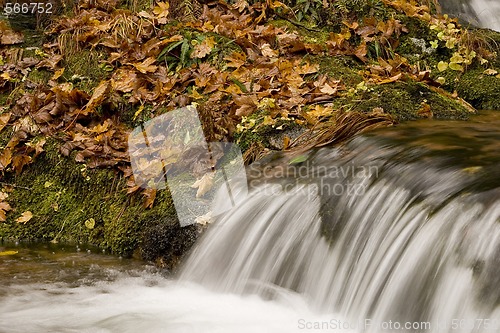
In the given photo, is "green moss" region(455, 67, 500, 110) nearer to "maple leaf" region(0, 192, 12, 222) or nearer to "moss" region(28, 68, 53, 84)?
"moss" region(28, 68, 53, 84)

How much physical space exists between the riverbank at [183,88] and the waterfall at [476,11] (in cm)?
157

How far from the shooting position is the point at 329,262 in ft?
13.1

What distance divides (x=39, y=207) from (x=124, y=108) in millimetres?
1086

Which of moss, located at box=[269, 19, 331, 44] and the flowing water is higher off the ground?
moss, located at box=[269, 19, 331, 44]

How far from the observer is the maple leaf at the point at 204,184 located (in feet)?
16.3

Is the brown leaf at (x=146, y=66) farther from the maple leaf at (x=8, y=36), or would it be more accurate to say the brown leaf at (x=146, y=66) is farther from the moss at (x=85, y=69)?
the maple leaf at (x=8, y=36)

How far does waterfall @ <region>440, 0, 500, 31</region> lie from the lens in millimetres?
8969

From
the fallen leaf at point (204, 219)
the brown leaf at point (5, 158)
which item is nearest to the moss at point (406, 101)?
the fallen leaf at point (204, 219)

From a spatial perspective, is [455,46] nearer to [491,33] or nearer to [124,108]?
[491,33]

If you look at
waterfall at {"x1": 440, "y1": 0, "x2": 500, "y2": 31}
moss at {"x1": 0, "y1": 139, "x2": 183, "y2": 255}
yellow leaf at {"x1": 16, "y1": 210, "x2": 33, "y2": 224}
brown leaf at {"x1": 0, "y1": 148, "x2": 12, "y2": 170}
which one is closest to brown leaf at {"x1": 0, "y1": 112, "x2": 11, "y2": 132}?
brown leaf at {"x1": 0, "y1": 148, "x2": 12, "y2": 170}

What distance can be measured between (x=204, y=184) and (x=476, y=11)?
5670mm

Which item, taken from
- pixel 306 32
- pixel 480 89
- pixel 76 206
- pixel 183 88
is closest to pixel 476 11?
pixel 480 89

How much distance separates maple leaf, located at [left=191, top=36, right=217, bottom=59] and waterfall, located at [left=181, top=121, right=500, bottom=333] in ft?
5.55

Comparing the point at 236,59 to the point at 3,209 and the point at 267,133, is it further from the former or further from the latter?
the point at 3,209
